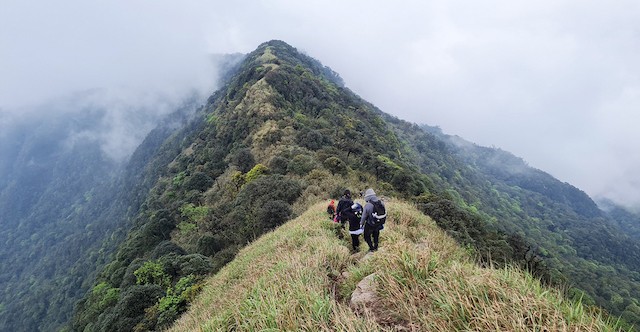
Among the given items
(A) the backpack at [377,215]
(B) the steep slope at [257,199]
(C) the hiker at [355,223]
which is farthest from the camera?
(B) the steep slope at [257,199]

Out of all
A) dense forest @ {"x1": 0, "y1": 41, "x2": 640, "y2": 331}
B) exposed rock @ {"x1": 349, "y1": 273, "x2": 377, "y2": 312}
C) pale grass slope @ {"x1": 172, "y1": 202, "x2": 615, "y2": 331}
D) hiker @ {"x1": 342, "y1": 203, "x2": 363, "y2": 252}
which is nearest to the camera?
pale grass slope @ {"x1": 172, "y1": 202, "x2": 615, "y2": 331}

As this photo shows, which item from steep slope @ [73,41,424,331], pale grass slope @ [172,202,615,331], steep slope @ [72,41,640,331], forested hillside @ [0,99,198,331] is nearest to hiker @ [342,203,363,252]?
pale grass slope @ [172,202,615,331]

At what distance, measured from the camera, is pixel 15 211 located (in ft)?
541

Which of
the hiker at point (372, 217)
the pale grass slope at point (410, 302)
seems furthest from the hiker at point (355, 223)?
the pale grass slope at point (410, 302)

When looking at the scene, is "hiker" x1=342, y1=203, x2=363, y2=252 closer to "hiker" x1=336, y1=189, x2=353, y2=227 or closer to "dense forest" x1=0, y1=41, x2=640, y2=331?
"hiker" x1=336, y1=189, x2=353, y2=227

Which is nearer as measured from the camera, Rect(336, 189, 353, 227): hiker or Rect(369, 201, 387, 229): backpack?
Rect(369, 201, 387, 229): backpack

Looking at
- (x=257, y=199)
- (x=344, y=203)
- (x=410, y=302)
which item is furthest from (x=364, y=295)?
(x=257, y=199)

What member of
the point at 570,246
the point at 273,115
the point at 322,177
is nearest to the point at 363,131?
the point at 273,115

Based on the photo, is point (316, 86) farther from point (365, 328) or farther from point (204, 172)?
point (365, 328)

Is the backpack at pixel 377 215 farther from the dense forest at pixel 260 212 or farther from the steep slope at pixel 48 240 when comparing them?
the steep slope at pixel 48 240

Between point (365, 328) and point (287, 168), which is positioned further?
point (287, 168)

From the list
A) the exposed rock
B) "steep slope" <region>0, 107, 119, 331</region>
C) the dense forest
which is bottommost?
"steep slope" <region>0, 107, 119, 331</region>

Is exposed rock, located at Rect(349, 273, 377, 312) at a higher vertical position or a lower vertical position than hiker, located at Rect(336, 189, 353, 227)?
higher

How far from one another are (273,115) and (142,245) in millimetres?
22242
